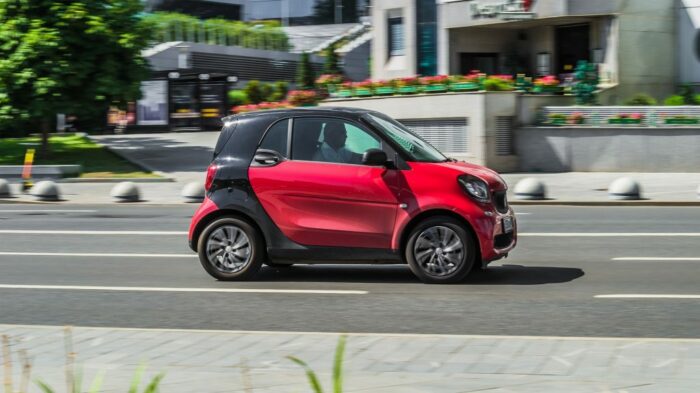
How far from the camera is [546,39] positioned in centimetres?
3812

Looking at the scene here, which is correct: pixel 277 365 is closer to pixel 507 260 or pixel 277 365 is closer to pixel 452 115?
pixel 507 260

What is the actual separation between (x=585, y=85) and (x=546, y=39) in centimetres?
686

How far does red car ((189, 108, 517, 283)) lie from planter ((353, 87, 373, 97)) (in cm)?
2204

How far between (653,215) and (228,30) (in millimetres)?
45531

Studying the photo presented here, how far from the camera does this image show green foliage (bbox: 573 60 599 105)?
31625mm

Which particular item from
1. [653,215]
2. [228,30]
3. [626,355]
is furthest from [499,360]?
[228,30]

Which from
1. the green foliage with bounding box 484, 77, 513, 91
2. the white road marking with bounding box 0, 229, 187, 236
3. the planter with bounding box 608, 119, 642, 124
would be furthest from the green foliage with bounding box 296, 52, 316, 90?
the white road marking with bounding box 0, 229, 187, 236

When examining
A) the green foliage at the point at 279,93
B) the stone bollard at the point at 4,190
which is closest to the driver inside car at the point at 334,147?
the stone bollard at the point at 4,190

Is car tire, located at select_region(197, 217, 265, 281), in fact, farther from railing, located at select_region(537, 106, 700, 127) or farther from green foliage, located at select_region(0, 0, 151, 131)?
green foliage, located at select_region(0, 0, 151, 131)

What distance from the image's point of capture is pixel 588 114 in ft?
96.1

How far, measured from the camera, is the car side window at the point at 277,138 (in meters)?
10.9

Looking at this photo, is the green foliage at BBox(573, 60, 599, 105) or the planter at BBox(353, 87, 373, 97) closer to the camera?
the green foliage at BBox(573, 60, 599, 105)

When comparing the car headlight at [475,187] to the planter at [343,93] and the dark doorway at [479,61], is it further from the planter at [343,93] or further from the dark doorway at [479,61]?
the dark doorway at [479,61]

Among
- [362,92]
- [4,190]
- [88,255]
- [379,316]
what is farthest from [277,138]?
[362,92]
